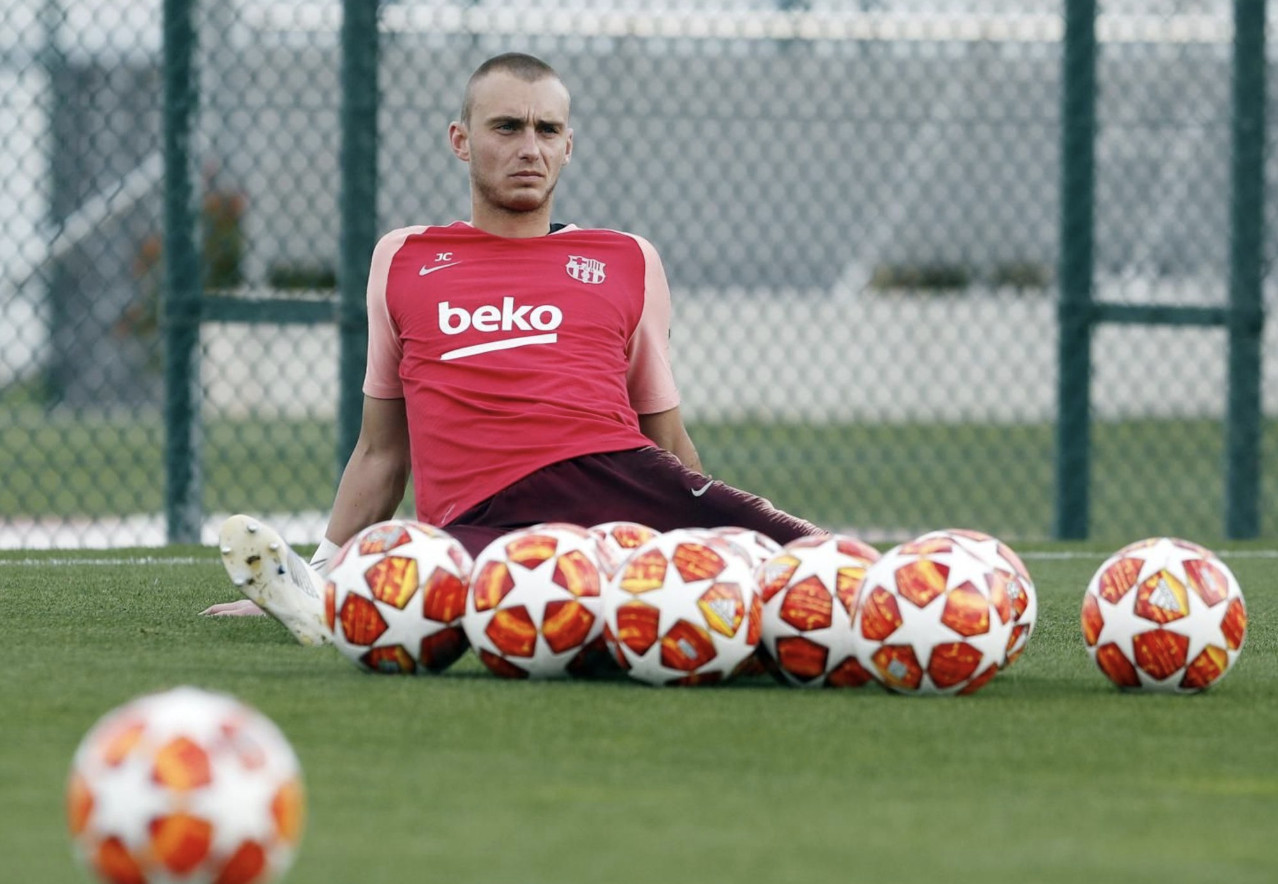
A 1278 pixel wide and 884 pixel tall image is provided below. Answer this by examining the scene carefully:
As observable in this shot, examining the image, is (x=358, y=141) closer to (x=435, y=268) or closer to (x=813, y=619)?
(x=435, y=268)

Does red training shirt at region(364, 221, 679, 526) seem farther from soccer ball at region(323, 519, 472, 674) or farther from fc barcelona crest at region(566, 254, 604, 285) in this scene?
soccer ball at region(323, 519, 472, 674)

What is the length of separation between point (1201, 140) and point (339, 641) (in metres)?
15.9

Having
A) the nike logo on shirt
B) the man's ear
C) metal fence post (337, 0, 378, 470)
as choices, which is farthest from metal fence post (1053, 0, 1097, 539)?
the nike logo on shirt

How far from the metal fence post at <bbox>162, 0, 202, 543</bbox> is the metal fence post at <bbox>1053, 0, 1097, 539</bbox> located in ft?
11.1

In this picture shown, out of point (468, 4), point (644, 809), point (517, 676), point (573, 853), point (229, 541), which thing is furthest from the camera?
point (468, 4)

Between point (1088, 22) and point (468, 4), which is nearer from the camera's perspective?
point (1088, 22)

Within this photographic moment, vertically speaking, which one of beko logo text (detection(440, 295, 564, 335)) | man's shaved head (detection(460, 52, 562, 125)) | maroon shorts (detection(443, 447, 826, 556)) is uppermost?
man's shaved head (detection(460, 52, 562, 125))

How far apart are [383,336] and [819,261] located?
16125 mm

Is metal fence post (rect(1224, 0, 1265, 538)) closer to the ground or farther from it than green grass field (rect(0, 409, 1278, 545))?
farther from it

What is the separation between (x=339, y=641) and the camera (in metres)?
4.36

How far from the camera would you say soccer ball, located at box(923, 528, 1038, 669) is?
4230 millimetres

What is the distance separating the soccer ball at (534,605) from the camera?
420 centimetres

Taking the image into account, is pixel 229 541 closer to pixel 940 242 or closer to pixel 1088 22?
pixel 1088 22

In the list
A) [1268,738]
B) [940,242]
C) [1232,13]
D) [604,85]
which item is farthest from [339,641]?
[940,242]
